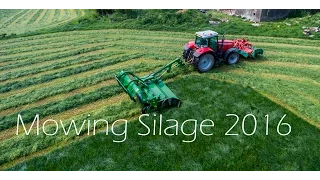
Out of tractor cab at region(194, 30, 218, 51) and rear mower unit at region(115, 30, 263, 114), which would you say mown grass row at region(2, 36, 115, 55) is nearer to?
rear mower unit at region(115, 30, 263, 114)

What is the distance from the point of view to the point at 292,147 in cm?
781

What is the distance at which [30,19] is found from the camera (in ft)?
94.1

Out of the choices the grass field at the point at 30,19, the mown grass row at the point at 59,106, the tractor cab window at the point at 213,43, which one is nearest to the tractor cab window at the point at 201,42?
the tractor cab window at the point at 213,43

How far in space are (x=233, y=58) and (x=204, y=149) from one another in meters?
6.62

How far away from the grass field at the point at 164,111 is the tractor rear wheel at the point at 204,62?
1.09 feet

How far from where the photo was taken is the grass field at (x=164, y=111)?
7.52m

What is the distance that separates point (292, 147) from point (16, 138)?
25.7ft

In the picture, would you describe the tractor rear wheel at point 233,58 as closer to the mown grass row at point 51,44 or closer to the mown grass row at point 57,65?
the mown grass row at point 57,65

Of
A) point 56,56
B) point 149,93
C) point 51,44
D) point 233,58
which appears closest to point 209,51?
point 233,58

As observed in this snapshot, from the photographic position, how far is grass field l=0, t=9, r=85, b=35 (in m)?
24.6

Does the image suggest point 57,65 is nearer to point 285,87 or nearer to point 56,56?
point 56,56

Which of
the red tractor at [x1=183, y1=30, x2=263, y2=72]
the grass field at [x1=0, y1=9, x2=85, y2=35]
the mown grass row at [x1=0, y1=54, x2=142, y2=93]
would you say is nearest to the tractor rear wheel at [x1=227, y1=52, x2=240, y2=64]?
the red tractor at [x1=183, y1=30, x2=263, y2=72]

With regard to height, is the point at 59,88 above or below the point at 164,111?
above
